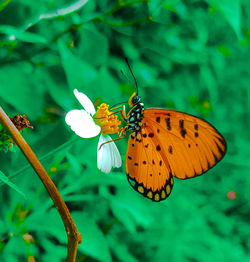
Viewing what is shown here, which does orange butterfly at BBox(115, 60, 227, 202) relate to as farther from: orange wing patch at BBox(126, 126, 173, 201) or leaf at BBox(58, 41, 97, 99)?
leaf at BBox(58, 41, 97, 99)

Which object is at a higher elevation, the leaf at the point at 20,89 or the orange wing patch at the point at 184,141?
the leaf at the point at 20,89

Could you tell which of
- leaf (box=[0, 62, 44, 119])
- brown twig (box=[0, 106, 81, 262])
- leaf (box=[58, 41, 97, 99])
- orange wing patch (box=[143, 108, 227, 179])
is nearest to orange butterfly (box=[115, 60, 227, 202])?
orange wing patch (box=[143, 108, 227, 179])

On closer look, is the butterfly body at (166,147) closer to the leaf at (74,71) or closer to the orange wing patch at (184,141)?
the orange wing patch at (184,141)

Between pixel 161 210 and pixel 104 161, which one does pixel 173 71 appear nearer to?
pixel 161 210

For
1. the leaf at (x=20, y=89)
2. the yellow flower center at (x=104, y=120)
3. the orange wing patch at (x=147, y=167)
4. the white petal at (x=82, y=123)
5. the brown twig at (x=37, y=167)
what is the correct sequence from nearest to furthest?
the brown twig at (x=37, y=167) → the white petal at (x=82, y=123) → the yellow flower center at (x=104, y=120) → the orange wing patch at (x=147, y=167) → the leaf at (x=20, y=89)

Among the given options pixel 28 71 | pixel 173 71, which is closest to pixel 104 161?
pixel 28 71

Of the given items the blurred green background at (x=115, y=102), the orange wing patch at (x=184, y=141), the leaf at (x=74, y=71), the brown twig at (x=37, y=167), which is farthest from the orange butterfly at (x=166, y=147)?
the brown twig at (x=37, y=167)

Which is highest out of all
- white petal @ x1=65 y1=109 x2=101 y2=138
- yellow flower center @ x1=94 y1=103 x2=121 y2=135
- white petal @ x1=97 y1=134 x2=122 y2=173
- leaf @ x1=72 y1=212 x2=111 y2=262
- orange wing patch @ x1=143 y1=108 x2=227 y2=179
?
white petal @ x1=65 y1=109 x2=101 y2=138
